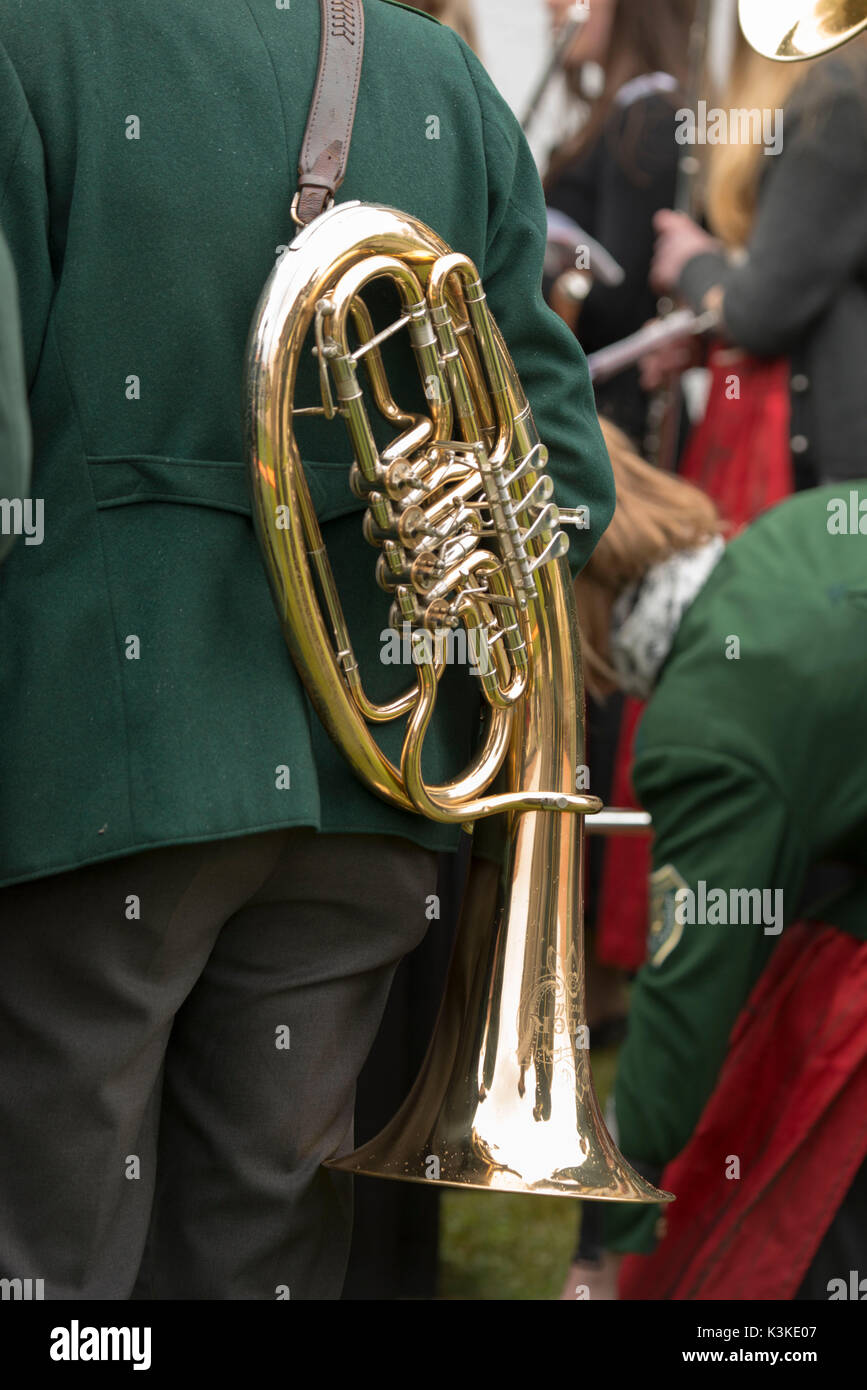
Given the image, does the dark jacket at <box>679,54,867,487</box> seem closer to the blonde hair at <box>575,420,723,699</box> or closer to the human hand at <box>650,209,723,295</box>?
the human hand at <box>650,209,723,295</box>

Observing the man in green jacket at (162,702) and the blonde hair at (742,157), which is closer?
the man in green jacket at (162,702)

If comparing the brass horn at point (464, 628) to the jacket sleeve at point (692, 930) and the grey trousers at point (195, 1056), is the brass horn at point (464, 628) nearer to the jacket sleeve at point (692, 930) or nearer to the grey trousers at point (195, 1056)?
the grey trousers at point (195, 1056)

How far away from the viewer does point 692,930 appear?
205cm

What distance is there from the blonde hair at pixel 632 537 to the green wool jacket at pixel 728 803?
16cm

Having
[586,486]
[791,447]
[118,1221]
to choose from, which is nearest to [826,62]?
[791,447]

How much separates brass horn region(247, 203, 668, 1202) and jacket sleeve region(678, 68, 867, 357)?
5.61 ft

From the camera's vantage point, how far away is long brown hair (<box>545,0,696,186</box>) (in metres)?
3.60

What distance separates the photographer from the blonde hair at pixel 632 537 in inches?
88.2

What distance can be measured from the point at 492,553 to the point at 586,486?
0.55 feet

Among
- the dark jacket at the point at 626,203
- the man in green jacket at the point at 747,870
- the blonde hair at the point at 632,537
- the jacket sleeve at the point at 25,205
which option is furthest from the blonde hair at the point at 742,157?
the jacket sleeve at the point at 25,205

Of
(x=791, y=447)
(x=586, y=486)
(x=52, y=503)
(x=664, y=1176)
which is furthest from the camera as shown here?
(x=791, y=447)

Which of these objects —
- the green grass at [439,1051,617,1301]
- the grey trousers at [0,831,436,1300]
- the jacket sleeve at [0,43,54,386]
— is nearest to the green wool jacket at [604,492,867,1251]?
the grey trousers at [0,831,436,1300]

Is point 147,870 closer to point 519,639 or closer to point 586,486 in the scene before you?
point 519,639
